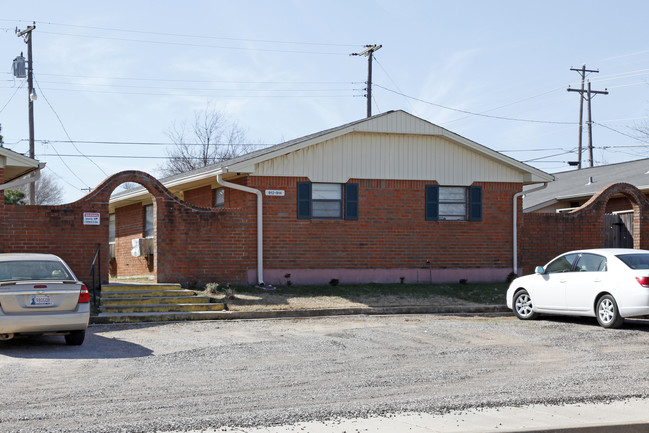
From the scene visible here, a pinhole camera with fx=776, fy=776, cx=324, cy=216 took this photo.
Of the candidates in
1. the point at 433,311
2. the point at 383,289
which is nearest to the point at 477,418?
the point at 433,311

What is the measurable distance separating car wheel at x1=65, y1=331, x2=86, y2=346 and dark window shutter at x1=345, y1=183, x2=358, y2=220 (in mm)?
10097

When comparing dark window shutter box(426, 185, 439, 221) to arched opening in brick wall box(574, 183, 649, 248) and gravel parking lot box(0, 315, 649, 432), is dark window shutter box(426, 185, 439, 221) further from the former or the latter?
gravel parking lot box(0, 315, 649, 432)

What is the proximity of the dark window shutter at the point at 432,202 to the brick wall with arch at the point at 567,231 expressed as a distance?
114 inches

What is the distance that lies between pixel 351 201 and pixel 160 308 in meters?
6.58

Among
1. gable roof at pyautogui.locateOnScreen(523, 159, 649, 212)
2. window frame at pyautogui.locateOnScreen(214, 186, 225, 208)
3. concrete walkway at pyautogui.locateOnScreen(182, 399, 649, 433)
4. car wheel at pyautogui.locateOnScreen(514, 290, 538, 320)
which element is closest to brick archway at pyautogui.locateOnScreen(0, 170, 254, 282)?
window frame at pyautogui.locateOnScreen(214, 186, 225, 208)

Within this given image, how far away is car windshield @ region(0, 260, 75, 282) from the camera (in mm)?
12398

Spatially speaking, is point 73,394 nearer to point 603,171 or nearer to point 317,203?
point 317,203

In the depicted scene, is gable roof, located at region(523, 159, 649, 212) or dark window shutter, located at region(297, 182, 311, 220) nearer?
dark window shutter, located at region(297, 182, 311, 220)

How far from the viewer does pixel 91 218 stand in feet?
61.5

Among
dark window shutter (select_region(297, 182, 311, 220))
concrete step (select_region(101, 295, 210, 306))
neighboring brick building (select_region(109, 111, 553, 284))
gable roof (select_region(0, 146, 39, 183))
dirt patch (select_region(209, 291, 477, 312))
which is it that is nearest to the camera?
concrete step (select_region(101, 295, 210, 306))

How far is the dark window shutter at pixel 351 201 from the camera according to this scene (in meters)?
21.3

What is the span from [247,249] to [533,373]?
38.2 feet

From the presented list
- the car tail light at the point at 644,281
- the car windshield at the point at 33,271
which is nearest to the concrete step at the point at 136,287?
the car windshield at the point at 33,271

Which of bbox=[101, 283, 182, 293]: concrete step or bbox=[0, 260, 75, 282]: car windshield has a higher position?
bbox=[0, 260, 75, 282]: car windshield
